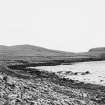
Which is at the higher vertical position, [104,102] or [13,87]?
[13,87]

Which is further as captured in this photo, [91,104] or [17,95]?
[91,104]

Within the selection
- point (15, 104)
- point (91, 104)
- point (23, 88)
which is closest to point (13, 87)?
point (23, 88)

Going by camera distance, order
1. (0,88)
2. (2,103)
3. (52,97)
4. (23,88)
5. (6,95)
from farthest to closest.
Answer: (23,88), (52,97), (0,88), (6,95), (2,103)

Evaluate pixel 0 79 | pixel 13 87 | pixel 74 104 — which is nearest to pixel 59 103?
pixel 74 104

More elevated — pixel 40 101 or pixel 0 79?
pixel 0 79

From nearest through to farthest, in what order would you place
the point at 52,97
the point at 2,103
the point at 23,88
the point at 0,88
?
1. the point at 2,103
2. the point at 0,88
3. the point at 52,97
4. the point at 23,88

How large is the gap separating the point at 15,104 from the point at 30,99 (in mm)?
1809

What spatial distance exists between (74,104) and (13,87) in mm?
4607

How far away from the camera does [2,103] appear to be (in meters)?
12.4


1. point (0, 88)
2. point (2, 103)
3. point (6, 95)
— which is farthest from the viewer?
point (0, 88)

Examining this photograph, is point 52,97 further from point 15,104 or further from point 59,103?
point 15,104

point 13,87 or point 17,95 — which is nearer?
point 17,95

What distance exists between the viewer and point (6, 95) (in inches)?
547

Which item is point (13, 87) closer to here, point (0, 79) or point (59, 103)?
point (0, 79)
